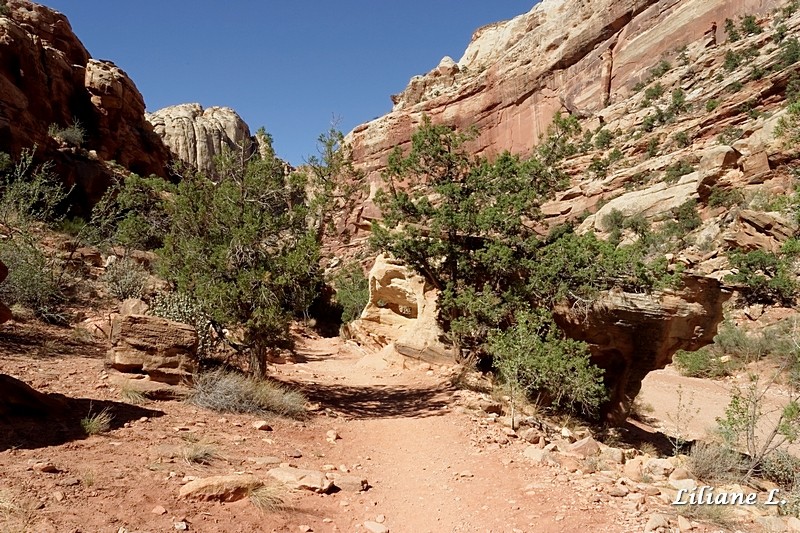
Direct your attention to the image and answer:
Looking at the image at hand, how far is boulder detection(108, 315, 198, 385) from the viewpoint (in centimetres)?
652

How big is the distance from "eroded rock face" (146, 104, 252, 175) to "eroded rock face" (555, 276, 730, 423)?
133ft

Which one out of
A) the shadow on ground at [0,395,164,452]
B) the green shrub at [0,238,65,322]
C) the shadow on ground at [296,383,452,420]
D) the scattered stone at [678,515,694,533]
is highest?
the green shrub at [0,238,65,322]

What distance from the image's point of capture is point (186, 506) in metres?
3.63

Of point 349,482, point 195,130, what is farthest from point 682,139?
point 195,130

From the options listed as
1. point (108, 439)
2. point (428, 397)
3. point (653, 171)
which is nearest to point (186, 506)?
point (108, 439)

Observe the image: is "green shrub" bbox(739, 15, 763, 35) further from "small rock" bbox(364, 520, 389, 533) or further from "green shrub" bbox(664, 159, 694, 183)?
"small rock" bbox(364, 520, 389, 533)

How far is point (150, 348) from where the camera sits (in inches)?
261

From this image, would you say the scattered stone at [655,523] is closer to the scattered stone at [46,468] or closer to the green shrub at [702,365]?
the scattered stone at [46,468]

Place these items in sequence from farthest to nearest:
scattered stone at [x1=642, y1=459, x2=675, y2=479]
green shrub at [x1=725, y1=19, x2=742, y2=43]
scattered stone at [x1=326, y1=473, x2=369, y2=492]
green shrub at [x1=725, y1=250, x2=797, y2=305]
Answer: green shrub at [x1=725, y1=19, x2=742, y2=43] → green shrub at [x1=725, y1=250, x2=797, y2=305] → scattered stone at [x1=642, y1=459, x2=675, y2=479] → scattered stone at [x1=326, y1=473, x2=369, y2=492]

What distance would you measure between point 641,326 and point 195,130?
49854 millimetres

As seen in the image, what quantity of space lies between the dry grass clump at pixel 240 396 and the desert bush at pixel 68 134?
21.6 m

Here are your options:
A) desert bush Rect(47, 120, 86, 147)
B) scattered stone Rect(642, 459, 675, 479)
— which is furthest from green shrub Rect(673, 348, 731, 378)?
desert bush Rect(47, 120, 86, 147)

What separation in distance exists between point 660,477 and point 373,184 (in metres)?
52.8

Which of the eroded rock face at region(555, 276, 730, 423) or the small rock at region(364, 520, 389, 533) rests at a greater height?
the eroded rock face at region(555, 276, 730, 423)
